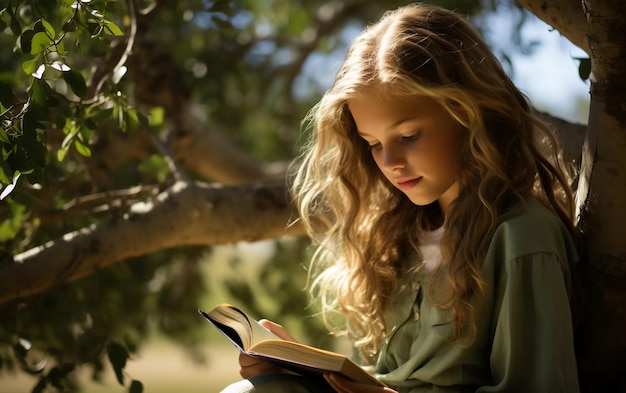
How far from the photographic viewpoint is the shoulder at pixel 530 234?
1.46 meters

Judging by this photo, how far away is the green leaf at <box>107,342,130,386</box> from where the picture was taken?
2.04 metres

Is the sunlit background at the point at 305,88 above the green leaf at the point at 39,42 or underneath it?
underneath

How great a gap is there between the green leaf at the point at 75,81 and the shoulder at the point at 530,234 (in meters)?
0.85

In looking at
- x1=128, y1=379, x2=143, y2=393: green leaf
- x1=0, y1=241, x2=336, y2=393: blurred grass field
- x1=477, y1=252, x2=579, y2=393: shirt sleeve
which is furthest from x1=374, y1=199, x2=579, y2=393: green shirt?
x1=0, y1=241, x2=336, y2=393: blurred grass field

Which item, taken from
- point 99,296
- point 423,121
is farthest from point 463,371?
point 99,296

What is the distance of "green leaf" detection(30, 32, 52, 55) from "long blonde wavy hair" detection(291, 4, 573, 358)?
1.86 ft

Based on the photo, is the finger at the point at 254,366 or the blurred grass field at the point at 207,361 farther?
the blurred grass field at the point at 207,361

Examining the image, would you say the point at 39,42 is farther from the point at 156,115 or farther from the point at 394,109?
the point at 156,115

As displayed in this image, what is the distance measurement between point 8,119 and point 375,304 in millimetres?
833

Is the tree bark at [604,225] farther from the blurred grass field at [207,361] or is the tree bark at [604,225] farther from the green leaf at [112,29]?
the blurred grass field at [207,361]

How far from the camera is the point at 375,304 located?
180cm

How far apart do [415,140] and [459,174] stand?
0.12 m

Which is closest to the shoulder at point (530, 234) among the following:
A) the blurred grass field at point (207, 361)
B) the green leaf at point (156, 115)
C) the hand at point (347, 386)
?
the hand at point (347, 386)

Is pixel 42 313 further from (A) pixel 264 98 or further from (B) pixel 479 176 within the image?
(A) pixel 264 98
